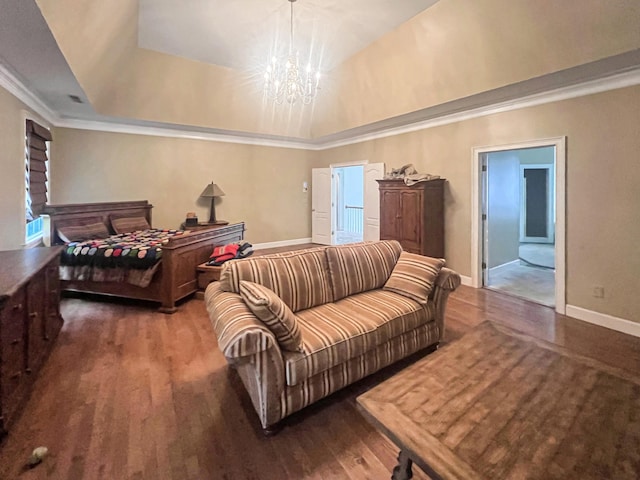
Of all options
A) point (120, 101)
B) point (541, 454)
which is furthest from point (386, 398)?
point (120, 101)

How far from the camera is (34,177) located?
4.20m

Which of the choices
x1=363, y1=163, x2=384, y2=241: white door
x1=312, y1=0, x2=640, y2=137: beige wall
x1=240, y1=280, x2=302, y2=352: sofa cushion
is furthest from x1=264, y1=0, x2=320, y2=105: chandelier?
x1=240, y1=280, x2=302, y2=352: sofa cushion

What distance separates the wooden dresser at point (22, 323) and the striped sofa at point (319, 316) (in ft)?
3.61

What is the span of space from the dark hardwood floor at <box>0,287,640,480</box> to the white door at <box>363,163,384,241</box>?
12.1 feet

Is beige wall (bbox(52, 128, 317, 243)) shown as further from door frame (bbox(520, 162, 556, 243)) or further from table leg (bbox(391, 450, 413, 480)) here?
table leg (bbox(391, 450, 413, 480))

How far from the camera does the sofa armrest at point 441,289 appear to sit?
2.81 m

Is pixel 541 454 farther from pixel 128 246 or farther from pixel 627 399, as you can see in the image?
pixel 128 246

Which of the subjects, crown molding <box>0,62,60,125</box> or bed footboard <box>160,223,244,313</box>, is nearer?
crown molding <box>0,62,60,125</box>

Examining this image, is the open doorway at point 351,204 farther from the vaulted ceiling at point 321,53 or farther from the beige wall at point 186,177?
the vaulted ceiling at point 321,53

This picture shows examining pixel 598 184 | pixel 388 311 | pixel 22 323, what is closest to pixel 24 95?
pixel 22 323

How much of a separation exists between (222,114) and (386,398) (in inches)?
239

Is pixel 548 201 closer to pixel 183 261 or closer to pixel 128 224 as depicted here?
pixel 183 261

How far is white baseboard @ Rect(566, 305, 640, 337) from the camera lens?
3256 mm

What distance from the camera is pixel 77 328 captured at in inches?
134
